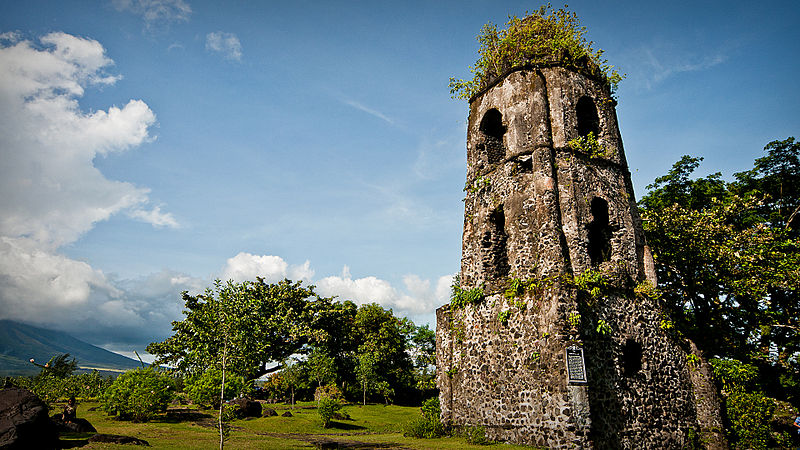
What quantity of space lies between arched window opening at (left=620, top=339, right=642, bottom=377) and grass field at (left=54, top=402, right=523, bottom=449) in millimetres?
5103

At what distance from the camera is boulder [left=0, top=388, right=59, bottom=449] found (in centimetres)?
1058

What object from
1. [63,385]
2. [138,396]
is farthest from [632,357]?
[63,385]

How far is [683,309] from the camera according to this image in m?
19.5

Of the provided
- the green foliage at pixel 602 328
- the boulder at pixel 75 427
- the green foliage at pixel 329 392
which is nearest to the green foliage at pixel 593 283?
the green foliage at pixel 602 328

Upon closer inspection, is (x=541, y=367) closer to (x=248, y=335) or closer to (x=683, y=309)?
(x=248, y=335)

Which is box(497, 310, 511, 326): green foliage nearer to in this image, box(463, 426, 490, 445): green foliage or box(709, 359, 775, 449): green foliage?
box(463, 426, 490, 445): green foliage

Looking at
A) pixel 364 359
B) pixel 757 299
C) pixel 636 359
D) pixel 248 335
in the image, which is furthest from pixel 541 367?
pixel 364 359

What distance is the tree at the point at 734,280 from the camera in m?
18.0

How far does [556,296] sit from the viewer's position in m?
12.0

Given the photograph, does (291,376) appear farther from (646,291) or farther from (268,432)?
(646,291)

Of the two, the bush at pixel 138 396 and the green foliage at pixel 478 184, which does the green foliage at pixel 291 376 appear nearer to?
the bush at pixel 138 396

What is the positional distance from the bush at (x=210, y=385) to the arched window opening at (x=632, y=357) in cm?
1130

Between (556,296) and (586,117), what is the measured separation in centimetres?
852

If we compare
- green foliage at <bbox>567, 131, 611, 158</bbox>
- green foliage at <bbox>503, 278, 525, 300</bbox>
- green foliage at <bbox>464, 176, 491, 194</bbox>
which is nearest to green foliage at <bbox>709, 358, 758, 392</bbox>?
green foliage at <bbox>503, 278, 525, 300</bbox>
